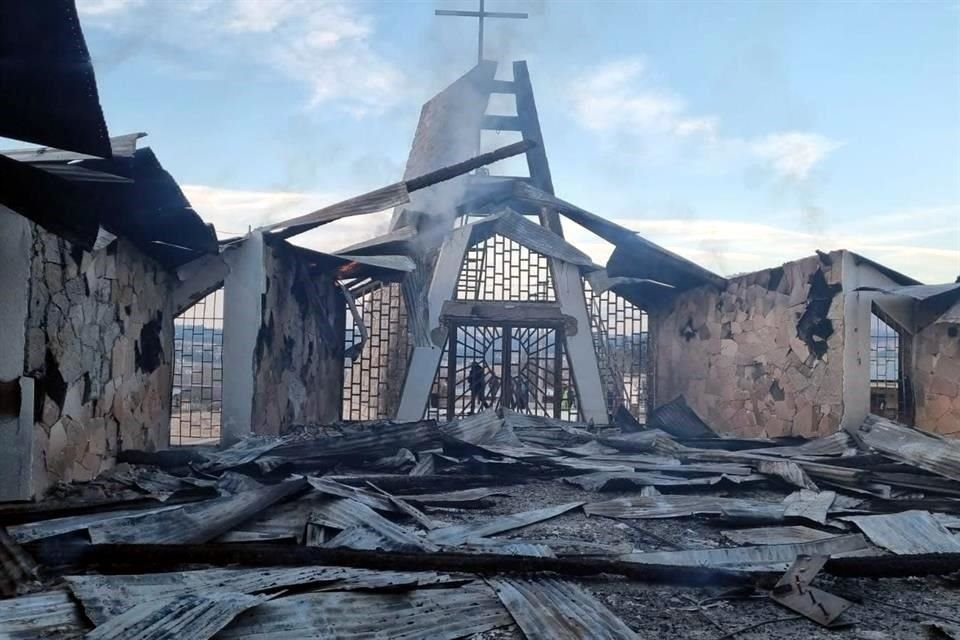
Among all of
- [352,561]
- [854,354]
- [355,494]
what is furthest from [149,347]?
[854,354]

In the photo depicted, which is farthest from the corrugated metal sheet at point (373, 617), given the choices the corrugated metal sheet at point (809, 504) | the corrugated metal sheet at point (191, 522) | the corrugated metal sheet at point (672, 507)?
the corrugated metal sheet at point (809, 504)

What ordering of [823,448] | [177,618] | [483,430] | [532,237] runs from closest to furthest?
[177,618] < [823,448] < [483,430] < [532,237]

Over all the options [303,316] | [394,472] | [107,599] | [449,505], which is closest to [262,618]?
[107,599]

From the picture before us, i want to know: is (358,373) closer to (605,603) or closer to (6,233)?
(6,233)

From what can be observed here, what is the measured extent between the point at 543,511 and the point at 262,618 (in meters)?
3.07

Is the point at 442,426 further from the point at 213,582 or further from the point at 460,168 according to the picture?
the point at 213,582

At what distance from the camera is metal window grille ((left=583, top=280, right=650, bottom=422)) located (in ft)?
49.1

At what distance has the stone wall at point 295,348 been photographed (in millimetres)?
9898

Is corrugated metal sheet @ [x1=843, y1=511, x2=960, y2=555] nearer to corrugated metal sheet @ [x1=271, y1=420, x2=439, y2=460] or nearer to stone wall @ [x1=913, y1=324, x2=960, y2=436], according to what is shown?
corrugated metal sheet @ [x1=271, y1=420, x2=439, y2=460]

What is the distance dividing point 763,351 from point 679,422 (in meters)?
1.71

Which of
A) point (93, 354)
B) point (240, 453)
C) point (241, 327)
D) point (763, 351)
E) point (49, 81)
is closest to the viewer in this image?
point (49, 81)

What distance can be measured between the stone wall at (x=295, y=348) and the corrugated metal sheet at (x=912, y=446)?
24.7 feet

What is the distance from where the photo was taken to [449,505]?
6.20 meters

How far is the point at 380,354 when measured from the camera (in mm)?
15219
